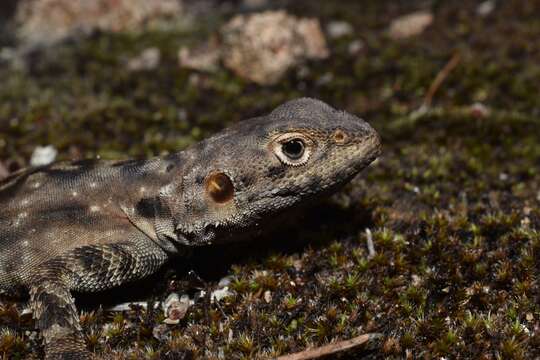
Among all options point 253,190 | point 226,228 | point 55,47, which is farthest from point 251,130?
point 55,47

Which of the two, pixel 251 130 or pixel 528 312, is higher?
pixel 251 130

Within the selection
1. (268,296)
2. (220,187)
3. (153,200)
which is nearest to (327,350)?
(268,296)

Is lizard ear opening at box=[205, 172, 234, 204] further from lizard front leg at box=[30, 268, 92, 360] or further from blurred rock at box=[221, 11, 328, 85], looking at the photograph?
blurred rock at box=[221, 11, 328, 85]

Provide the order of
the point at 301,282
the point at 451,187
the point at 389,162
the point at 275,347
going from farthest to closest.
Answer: the point at 389,162
the point at 451,187
the point at 301,282
the point at 275,347

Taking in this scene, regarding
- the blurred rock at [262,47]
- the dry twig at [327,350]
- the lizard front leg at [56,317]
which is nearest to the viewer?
the dry twig at [327,350]

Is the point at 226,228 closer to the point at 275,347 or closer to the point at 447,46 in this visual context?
the point at 275,347

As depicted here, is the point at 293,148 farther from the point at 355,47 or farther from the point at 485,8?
the point at 485,8

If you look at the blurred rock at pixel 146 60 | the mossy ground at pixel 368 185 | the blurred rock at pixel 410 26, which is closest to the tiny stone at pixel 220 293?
the mossy ground at pixel 368 185

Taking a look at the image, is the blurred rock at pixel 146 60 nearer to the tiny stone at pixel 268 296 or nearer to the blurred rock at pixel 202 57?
the blurred rock at pixel 202 57
